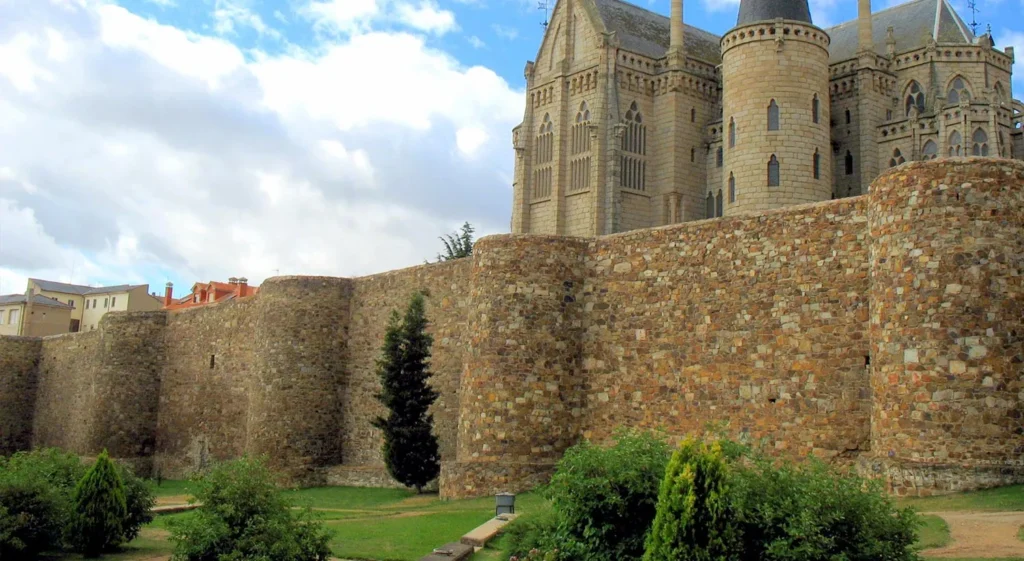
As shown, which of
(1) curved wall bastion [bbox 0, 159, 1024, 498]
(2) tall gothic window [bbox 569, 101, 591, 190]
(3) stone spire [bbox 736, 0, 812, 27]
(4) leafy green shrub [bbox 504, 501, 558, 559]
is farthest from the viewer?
(2) tall gothic window [bbox 569, 101, 591, 190]

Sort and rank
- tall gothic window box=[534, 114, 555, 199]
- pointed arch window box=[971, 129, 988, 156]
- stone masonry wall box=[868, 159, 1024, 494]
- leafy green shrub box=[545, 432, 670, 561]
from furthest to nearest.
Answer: tall gothic window box=[534, 114, 555, 199], pointed arch window box=[971, 129, 988, 156], stone masonry wall box=[868, 159, 1024, 494], leafy green shrub box=[545, 432, 670, 561]

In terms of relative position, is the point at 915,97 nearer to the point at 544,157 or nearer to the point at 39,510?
the point at 544,157

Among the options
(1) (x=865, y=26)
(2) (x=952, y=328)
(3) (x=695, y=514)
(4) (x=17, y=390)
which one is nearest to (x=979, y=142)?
(1) (x=865, y=26)

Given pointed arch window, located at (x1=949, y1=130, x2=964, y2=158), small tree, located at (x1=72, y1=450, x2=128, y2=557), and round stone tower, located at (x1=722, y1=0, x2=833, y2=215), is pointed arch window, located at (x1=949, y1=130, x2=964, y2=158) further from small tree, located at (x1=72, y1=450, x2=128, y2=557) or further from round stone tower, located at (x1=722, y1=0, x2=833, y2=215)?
small tree, located at (x1=72, y1=450, x2=128, y2=557)

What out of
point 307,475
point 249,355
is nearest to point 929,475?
point 307,475

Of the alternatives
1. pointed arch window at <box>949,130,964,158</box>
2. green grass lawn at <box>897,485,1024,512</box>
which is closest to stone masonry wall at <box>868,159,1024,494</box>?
green grass lawn at <box>897,485,1024,512</box>

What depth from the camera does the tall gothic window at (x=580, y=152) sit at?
61.0 m

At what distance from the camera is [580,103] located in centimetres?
6138

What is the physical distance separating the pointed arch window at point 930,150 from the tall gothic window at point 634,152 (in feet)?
49.9

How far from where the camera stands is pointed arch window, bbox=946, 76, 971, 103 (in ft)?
178

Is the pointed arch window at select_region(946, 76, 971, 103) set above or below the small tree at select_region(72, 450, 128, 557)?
above

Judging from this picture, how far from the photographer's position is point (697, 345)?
67.3ft

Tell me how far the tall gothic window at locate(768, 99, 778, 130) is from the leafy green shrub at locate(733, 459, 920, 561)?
130ft

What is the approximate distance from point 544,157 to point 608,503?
51.2 metres
